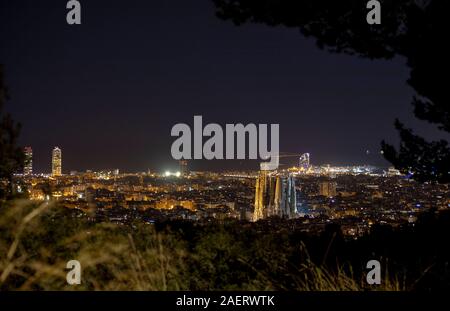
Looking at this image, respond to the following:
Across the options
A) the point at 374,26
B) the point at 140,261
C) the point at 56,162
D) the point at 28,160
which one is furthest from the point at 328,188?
the point at 140,261

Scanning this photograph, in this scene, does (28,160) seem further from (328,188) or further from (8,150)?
(328,188)

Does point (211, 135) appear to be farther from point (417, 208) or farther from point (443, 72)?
point (417, 208)

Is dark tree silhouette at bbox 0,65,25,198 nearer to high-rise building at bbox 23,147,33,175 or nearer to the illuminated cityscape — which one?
high-rise building at bbox 23,147,33,175

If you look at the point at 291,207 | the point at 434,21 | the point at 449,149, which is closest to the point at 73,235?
the point at 434,21

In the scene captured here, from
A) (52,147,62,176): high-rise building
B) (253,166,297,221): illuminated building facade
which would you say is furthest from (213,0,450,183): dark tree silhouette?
(253,166,297,221): illuminated building facade

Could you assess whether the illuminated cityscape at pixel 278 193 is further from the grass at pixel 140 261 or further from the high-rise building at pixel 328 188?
the grass at pixel 140 261

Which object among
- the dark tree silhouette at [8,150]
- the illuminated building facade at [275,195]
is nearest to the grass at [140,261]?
the dark tree silhouette at [8,150]

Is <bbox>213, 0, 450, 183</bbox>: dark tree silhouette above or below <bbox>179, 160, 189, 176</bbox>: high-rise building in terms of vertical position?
above
